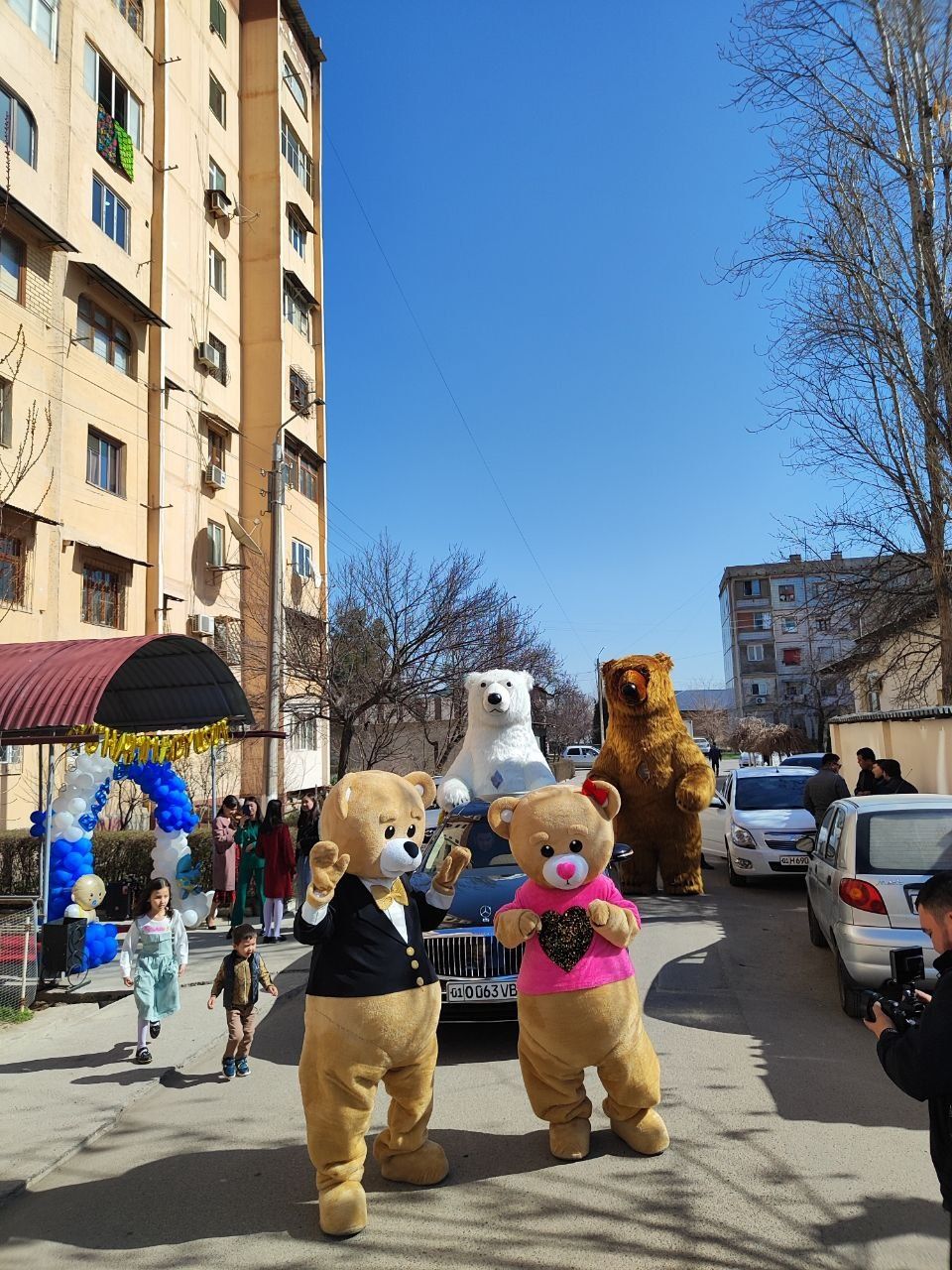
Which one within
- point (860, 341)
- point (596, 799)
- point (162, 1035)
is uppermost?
point (860, 341)

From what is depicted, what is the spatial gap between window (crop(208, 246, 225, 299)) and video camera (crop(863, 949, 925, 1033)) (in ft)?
82.8

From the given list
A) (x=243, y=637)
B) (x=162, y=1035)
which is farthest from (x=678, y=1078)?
(x=243, y=637)

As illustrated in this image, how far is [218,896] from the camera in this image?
12.8m

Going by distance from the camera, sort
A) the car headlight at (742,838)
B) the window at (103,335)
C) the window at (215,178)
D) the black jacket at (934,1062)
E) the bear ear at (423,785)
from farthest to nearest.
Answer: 1. the window at (215,178)
2. the window at (103,335)
3. the car headlight at (742,838)
4. the bear ear at (423,785)
5. the black jacket at (934,1062)

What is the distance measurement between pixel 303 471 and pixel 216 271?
6.22m

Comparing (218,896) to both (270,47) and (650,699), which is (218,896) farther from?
(270,47)

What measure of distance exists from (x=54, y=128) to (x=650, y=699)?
52.1 feet

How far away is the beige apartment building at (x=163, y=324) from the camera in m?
16.5

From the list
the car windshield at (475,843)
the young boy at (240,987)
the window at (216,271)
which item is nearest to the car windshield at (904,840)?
the car windshield at (475,843)

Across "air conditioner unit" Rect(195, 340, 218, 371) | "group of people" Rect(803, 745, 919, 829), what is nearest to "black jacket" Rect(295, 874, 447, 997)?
"group of people" Rect(803, 745, 919, 829)

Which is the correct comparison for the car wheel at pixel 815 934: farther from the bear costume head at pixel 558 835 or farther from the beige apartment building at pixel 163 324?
the beige apartment building at pixel 163 324

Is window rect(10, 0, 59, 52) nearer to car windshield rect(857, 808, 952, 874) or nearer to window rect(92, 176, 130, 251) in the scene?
window rect(92, 176, 130, 251)

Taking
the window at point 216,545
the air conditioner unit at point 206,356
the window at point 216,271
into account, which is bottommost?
the window at point 216,545

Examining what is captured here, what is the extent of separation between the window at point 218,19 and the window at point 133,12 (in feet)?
13.8
